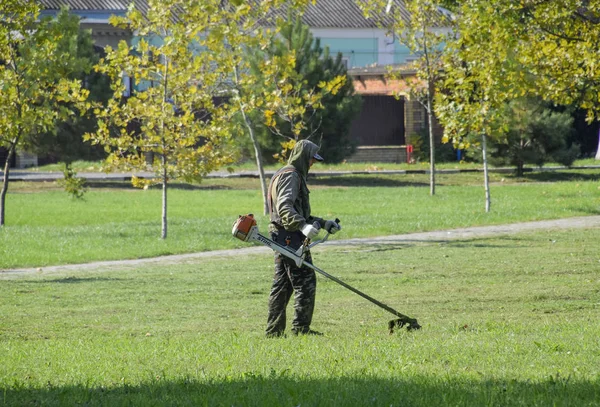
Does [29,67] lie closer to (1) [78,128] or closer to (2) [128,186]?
(2) [128,186]

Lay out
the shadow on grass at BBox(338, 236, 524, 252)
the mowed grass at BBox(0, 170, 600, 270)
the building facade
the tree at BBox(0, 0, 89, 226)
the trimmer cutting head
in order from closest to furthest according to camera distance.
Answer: the trimmer cutting head < the tree at BBox(0, 0, 89, 226) < the shadow on grass at BBox(338, 236, 524, 252) < the mowed grass at BBox(0, 170, 600, 270) < the building facade

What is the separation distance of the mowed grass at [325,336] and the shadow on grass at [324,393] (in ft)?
0.04

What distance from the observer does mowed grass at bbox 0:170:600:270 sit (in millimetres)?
18594

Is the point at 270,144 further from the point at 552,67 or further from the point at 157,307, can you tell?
the point at 157,307

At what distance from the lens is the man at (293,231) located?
8812mm

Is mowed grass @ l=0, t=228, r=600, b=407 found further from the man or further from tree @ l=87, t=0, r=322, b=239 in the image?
tree @ l=87, t=0, r=322, b=239

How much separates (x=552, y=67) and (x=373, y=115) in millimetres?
28814

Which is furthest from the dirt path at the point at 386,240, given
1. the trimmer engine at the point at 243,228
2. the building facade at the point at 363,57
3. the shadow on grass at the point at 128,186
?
the building facade at the point at 363,57

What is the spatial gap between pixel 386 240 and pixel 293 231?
34.7 feet

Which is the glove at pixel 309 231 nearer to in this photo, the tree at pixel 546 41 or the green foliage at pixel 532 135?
the tree at pixel 546 41

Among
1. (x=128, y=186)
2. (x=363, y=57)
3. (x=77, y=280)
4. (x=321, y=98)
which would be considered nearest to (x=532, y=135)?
(x=321, y=98)

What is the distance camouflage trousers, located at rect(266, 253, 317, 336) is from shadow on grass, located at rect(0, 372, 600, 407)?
250cm

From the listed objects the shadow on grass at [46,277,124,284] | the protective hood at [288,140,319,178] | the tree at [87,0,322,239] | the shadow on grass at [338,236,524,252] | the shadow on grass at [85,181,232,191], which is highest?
the tree at [87,0,322,239]

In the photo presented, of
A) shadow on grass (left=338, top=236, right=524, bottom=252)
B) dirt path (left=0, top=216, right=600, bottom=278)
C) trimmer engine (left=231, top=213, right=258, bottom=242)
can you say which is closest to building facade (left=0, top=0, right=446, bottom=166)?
dirt path (left=0, top=216, right=600, bottom=278)
